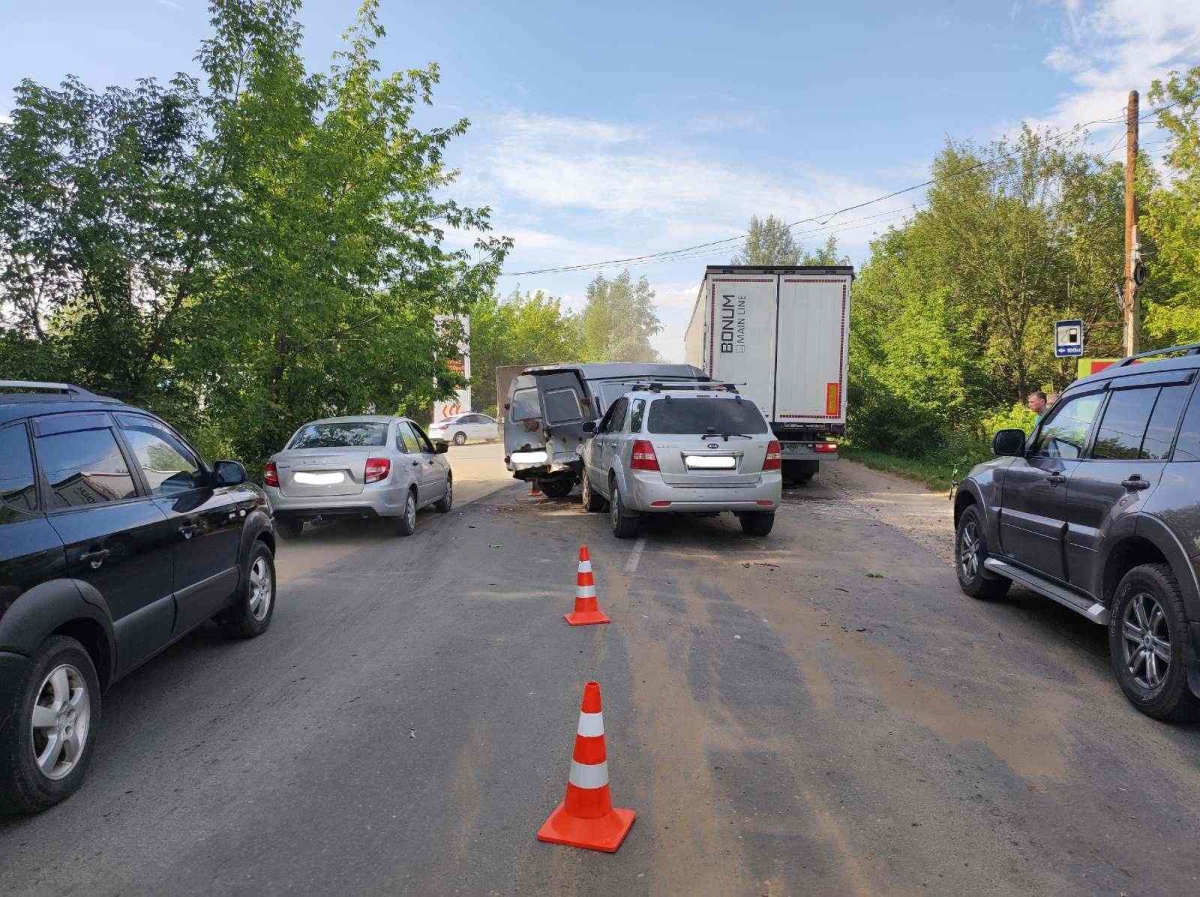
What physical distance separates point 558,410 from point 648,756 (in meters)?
10.5

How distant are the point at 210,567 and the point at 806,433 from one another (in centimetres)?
1236

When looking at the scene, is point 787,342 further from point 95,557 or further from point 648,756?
point 95,557

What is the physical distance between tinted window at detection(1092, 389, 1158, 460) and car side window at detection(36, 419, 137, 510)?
5705 millimetres

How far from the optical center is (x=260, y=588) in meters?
6.12

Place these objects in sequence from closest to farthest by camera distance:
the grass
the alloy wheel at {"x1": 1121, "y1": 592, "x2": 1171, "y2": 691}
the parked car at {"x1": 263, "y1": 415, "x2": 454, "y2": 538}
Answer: the alloy wheel at {"x1": 1121, "y1": 592, "x2": 1171, "y2": 691}
the parked car at {"x1": 263, "y1": 415, "x2": 454, "y2": 538}
the grass

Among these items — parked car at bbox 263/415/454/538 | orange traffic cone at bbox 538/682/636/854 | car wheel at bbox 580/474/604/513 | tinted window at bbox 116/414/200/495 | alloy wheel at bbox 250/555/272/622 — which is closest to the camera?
orange traffic cone at bbox 538/682/636/854

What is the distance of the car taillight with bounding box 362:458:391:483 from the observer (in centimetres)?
993

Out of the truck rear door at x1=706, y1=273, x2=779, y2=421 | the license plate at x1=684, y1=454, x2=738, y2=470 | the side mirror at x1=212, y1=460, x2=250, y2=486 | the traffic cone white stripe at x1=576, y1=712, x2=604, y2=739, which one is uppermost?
the truck rear door at x1=706, y1=273, x2=779, y2=421

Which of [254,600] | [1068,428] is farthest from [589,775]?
[1068,428]

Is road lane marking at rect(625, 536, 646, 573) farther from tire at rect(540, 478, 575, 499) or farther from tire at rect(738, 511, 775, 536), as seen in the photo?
tire at rect(540, 478, 575, 499)

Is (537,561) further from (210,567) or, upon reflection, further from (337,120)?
(337,120)

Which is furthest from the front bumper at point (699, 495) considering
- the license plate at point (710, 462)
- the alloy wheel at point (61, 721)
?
the alloy wheel at point (61, 721)

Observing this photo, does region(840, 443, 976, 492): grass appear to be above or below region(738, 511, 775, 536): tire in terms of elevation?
below

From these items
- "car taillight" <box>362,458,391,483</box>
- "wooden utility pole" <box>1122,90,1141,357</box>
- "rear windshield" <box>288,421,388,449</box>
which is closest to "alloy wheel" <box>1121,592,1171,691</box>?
"car taillight" <box>362,458,391,483</box>
